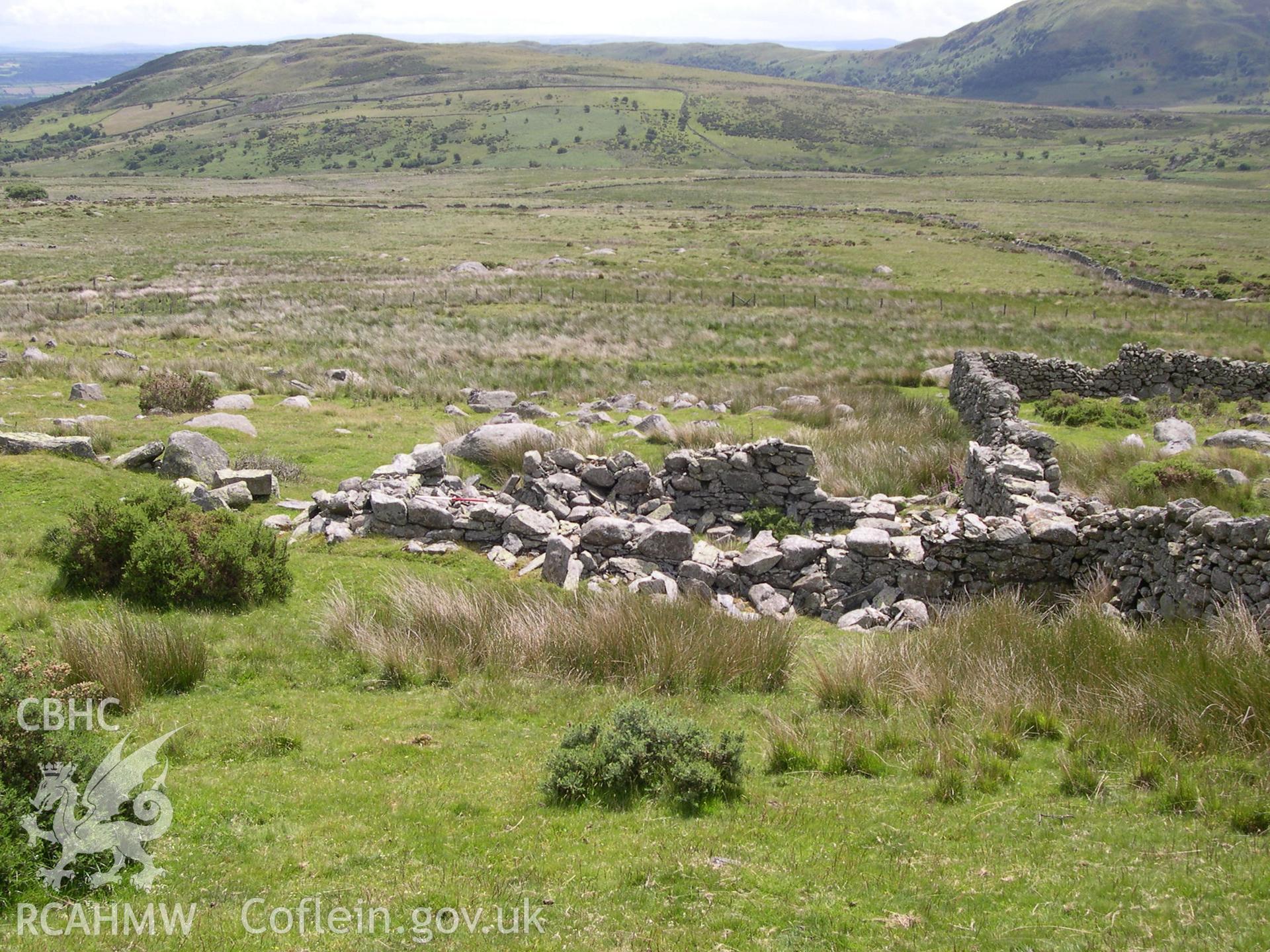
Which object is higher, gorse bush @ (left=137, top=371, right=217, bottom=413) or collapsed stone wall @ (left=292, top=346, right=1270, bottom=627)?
gorse bush @ (left=137, top=371, right=217, bottom=413)

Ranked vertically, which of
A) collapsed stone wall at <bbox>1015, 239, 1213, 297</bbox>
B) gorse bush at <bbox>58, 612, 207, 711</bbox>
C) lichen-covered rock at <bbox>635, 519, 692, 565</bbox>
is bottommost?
lichen-covered rock at <bbox>635, 519, 692, 565</bbox>

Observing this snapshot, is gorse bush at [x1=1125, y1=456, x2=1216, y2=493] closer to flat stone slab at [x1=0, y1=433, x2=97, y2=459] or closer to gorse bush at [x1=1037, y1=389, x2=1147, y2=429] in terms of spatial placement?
gorse bush at [x1=1037, y1=389, x2=1147, y2=429]

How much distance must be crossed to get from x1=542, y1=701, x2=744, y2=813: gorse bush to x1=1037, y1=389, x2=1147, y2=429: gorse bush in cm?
1771

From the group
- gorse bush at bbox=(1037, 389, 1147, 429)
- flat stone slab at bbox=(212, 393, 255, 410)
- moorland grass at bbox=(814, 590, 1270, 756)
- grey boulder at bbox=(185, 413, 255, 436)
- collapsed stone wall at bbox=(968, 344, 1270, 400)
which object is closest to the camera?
moorland grass at bbox=(814, 590, 1270, 756)

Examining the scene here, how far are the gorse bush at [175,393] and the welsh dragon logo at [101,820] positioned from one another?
55.6 ft

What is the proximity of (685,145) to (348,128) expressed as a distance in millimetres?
76896

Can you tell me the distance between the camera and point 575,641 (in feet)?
30.2

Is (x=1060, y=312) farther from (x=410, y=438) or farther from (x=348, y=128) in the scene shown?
(x=348, y=128)

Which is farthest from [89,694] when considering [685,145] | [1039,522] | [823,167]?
[685,145]

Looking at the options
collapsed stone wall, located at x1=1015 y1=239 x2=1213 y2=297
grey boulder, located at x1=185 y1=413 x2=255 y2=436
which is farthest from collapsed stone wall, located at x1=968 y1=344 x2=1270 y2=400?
collapsed stone wall, located at x1=1015 y1=239 x2=1213 y2=297

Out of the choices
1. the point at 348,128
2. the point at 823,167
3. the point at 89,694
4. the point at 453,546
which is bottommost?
the point at 453,546

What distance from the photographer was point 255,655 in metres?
9.03

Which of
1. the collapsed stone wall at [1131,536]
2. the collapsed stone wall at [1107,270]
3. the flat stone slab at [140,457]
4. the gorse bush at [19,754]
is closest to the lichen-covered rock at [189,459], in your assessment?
the flat stone slab at [140,457]

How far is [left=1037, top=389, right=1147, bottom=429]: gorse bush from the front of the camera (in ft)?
67.6
